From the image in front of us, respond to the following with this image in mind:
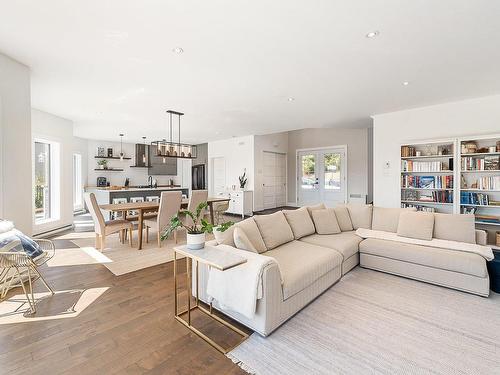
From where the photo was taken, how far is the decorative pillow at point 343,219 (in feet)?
13.1

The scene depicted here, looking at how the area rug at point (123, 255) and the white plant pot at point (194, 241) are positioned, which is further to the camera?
the area rug at point (123, 255)

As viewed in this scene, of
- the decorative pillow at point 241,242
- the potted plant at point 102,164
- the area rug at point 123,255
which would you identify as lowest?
the area rug at point 123,255

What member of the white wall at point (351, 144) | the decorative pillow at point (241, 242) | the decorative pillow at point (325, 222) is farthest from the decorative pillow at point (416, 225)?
the white wall at point (351, 144)

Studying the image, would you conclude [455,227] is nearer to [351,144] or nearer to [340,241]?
[340,241]

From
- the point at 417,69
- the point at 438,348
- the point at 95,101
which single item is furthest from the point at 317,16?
the point at 95,101

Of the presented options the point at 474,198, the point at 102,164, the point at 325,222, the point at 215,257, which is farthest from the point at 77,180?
the point at 474,198

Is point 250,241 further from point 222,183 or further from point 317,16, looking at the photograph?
point 222,183

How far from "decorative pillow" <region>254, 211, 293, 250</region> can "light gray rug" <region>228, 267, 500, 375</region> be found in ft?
2.53

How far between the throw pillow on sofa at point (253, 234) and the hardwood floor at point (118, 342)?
880mm

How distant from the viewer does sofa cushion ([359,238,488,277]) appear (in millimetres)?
2682

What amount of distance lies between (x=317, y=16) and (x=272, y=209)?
705cm

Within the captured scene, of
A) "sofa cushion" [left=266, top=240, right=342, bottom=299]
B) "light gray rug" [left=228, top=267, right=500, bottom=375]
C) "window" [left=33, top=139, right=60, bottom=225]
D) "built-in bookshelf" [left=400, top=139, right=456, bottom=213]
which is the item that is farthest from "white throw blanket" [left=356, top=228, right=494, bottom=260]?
"window" [left=33, top=139, right=60, bottom=225]

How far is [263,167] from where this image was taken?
827 centimetres

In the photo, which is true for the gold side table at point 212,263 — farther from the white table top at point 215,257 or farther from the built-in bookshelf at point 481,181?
the built-in bookshelf at point 481,181
